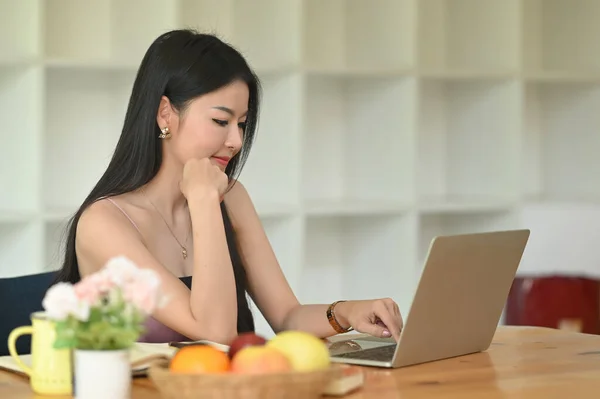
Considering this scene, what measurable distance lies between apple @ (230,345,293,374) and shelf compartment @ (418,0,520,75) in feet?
9.21

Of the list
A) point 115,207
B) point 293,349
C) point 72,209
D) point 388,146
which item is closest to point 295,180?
point 388,146

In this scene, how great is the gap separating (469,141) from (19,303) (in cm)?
244

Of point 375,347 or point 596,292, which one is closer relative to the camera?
point 375,347

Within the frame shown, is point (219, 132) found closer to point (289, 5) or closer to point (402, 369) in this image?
point (402, 369)

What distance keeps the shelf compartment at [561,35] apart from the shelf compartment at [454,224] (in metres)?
0.65

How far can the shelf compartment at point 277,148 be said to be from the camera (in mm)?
3729

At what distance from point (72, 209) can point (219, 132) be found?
124 centimetres

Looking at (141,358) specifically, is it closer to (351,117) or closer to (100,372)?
(100,372)

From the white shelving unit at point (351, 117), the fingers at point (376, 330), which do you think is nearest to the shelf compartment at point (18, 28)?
the white shelving unit at point (351, 117)

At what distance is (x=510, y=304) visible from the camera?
4.13 metres

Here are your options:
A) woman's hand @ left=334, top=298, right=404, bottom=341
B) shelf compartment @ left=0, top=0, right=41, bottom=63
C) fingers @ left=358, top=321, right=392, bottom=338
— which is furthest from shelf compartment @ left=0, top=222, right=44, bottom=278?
fingers @ left=358, top=321, right=392, bottom=338

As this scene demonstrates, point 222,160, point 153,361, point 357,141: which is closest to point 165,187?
point 222,160

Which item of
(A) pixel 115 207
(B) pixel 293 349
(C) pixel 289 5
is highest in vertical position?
(C) pixel 289 5

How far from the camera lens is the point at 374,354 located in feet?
6.68
